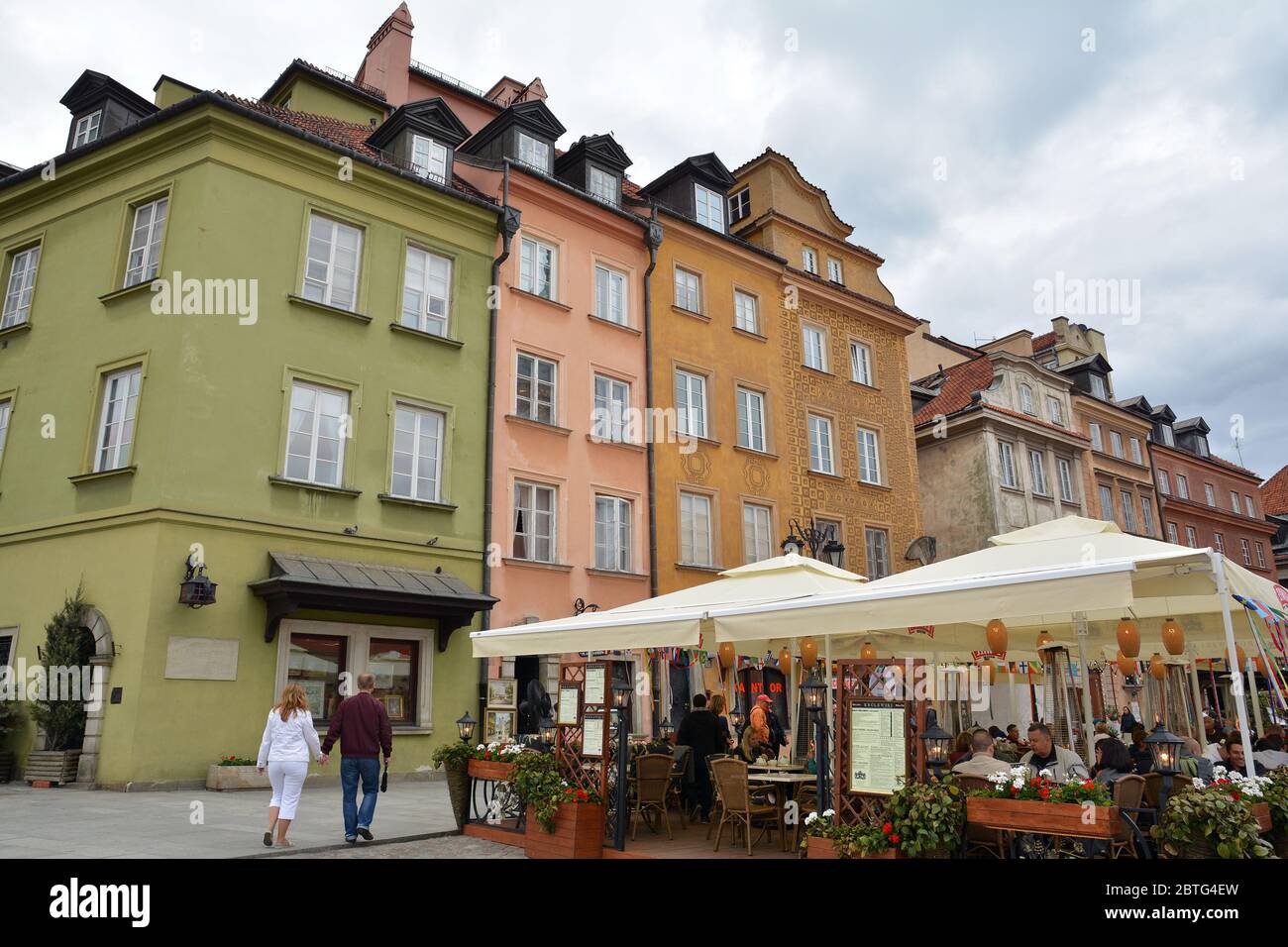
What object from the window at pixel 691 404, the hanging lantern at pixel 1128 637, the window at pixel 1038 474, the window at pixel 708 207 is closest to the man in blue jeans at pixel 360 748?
the hanging lantern at pixel 1128 637

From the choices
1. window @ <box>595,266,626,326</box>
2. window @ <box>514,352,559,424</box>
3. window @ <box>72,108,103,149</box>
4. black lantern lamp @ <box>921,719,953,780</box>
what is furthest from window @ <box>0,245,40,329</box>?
black lantern lamp @ <box>921,719,953,780</box>

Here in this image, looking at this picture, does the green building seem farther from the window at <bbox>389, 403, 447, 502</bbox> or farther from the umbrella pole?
the umbrella pole

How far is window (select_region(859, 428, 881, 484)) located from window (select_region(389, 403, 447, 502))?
→ 12913 millimetres

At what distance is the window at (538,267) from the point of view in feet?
65.3

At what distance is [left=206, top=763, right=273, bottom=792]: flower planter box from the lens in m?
13.2

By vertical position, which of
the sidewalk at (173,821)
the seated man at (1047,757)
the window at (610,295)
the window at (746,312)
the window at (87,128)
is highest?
the window at (87,128)

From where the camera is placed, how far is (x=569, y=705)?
944 centimetres

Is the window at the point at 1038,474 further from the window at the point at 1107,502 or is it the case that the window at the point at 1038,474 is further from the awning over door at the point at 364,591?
the awning over door at the point at 364,591

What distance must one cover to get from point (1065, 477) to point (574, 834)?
28772mm

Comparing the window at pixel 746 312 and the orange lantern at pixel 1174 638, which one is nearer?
the orange lantern at pixel 1174 638

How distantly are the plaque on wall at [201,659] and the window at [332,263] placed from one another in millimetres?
6180

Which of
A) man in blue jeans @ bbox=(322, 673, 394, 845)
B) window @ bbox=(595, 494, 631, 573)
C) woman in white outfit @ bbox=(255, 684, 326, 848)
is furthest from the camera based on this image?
window @ bbox=(595, 494, 631, 573)
